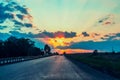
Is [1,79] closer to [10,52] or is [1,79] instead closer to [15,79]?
[15,79]

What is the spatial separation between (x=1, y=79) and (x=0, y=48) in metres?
90.5

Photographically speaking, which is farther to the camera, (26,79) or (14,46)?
(14,46)

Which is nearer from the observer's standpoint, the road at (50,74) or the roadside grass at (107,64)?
the road at (50,74)

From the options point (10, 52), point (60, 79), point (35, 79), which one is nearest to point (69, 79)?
point (60, 79)

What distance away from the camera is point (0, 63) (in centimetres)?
5119

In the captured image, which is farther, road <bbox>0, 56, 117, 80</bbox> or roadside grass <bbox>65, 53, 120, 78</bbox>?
roadside grass <bbox>65, 53, 120, 78</bbox>

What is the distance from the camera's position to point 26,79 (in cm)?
2072

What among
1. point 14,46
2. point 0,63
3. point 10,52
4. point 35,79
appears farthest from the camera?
point 14,46

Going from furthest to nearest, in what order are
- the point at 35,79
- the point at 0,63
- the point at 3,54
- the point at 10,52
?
the point at 10,52 < the point at 3,54 < the point at 0,63 < the point at 35,79

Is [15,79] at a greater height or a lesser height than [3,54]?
lesser

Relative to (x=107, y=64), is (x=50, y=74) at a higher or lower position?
lower

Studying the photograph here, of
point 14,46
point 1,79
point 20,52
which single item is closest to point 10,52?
point 14,46

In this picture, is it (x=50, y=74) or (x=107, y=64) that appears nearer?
(x=50, y=74)

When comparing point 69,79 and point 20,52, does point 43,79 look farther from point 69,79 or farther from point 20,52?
Result: point 20,52
